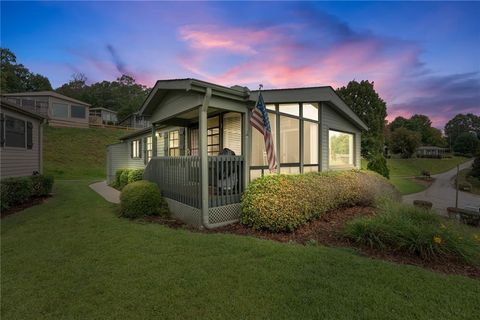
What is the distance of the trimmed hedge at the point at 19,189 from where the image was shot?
733 centimetres

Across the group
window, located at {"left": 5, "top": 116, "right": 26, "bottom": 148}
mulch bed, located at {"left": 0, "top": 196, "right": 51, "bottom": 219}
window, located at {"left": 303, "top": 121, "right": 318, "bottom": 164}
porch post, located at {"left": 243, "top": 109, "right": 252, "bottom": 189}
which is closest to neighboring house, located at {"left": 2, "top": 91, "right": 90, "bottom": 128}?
window, located at {"left": 5, "top": 116, "right": 26, "bottom": 148}

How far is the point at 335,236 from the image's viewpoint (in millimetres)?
5086

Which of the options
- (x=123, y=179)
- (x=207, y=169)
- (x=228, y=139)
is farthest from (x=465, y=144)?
(x=207, y=169)

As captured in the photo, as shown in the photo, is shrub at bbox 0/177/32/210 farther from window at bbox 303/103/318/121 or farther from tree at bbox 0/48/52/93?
tree at bbox 0/48/52/93

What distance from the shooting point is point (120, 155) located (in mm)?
16547

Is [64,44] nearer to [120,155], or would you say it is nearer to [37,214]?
[120,155]

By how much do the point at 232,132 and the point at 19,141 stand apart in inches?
352

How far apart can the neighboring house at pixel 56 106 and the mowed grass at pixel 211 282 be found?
2998 cm

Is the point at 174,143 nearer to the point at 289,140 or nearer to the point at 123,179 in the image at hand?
the point at 123,179

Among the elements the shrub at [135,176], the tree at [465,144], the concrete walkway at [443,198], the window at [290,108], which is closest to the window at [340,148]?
the window at [290,108]

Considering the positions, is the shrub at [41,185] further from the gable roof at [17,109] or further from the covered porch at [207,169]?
the covered porch at [207,169]

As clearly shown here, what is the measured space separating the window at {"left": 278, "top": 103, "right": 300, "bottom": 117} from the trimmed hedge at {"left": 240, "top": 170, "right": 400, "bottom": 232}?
2.19m

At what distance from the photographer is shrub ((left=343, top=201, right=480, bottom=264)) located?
3.96m

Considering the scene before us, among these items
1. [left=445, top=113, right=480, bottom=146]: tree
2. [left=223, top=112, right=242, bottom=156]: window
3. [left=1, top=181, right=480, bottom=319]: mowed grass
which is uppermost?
[left=445, top=113, right=480, bottom=146]: tree
